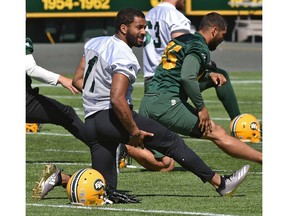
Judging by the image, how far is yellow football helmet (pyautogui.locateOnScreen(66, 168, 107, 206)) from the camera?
32.4 feet

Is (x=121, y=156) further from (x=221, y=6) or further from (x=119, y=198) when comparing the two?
(x=221, y=6)

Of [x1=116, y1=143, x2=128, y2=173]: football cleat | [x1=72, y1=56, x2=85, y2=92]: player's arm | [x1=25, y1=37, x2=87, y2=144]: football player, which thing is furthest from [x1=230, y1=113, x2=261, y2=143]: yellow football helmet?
[x1=72, y1=56, x2=85, y2=92]: player's arm

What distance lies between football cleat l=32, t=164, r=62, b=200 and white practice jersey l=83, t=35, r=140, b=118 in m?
0.74

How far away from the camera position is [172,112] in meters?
11.0

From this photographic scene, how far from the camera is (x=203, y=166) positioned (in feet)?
33.6

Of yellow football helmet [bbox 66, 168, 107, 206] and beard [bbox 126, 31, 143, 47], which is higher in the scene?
beard [bbox 126, 31, 143, 47]

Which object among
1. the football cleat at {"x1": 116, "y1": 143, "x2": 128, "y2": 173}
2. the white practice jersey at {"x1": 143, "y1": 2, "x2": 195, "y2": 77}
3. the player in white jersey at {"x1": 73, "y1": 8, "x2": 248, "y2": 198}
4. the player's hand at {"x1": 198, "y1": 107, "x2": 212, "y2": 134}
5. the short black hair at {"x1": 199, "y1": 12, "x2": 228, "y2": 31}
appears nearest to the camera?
the player in white jersey at {"x1": 73, "y1": 8, "x2": 248, "y2": 198}

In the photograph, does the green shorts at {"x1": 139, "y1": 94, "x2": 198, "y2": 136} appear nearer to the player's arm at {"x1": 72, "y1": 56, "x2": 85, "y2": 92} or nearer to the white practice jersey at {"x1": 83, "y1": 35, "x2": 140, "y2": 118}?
the player's arm at {"x1": 72, "y1": 56, "x2": 85, "y2": 92}

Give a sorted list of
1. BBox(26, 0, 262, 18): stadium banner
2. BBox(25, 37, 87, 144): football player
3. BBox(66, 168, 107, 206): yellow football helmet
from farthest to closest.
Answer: BBox(26, 0, 262, 18): stadium banner < BBox(25, 37, 87, 144): football player < BBox(66, 168, 107, 206): yellow football helmet

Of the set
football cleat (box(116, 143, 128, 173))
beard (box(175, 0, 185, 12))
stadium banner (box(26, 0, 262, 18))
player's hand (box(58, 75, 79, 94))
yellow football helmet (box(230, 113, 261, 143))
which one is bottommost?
stadium banner (box(26, 0, 262, 18))

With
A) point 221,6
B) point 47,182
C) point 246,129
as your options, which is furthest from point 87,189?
point 221,6

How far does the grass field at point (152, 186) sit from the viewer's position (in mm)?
9555
